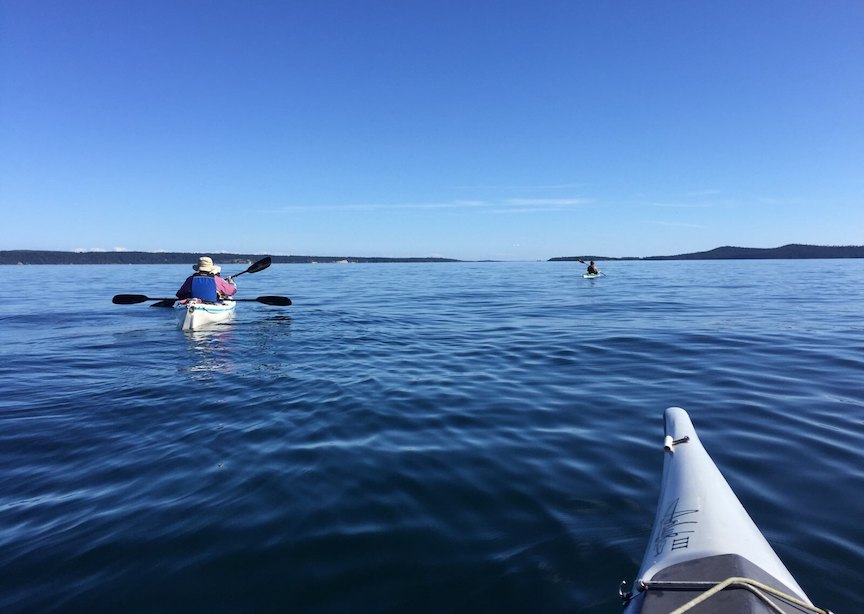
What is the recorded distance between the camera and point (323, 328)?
54.7 feet

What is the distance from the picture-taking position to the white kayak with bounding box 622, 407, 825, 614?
226cm

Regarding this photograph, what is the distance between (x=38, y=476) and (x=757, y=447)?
28.1ft

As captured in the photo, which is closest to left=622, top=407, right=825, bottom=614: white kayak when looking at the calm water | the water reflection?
the calm water

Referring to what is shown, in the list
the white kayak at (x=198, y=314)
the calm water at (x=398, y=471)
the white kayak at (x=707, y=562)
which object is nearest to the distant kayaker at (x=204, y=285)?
the white kayak at (x=198, y=314)

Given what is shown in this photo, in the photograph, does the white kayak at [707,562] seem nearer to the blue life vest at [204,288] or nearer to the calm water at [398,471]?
the calm water at [398,471]

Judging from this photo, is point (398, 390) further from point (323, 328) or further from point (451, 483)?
point (323, 328)

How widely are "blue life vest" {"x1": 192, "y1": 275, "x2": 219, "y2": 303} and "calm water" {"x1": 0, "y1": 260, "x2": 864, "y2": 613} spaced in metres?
5.29

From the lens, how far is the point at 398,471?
5141 millimetres

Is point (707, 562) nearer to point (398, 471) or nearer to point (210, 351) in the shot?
point (398, 471)

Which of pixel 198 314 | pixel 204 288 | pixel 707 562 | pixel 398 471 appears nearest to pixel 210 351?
pixel 198 314

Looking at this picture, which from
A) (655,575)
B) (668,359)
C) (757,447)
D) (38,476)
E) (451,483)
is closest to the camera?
(655,575)

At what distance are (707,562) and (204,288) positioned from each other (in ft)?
58.5

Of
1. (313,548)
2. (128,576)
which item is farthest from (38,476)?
(313,548)

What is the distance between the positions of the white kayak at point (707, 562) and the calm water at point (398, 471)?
618mm
